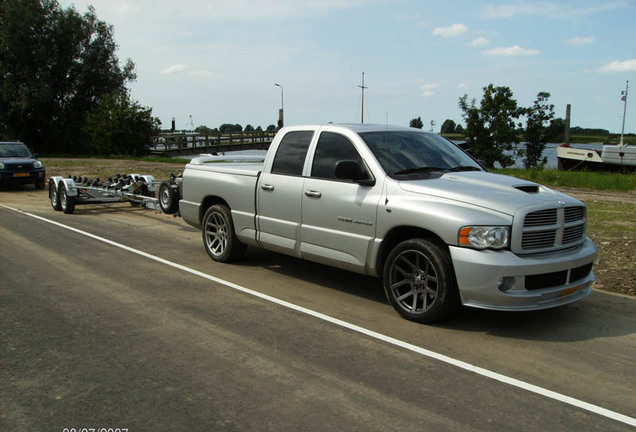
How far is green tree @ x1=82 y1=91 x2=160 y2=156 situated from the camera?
40.2 metres

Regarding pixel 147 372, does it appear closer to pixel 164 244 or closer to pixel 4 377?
pixel 4 377

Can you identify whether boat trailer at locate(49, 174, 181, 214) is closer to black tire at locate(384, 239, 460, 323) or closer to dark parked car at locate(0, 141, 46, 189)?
dark parked car at locate(0, 141, 46, 189)

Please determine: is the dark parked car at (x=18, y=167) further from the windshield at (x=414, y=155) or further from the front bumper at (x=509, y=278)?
the front bumper at (x=509, y=278)

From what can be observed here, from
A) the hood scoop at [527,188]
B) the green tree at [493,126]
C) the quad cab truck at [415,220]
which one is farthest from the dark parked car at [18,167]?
the green tree at [493,126]

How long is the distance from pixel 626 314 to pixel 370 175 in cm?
313

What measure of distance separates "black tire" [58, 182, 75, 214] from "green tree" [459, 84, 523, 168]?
40574 millimetres

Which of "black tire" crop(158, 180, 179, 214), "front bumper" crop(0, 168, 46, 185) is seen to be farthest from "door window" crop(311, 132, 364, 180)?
"front bumper" crop(0, 168, 46, 185)

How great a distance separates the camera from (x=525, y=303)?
5.14 metres

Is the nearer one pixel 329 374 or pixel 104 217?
pixel 329 374

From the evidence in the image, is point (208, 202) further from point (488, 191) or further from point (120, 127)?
point (120, 127)

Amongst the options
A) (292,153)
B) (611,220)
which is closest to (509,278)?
(292,153)

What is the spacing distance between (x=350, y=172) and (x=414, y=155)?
938mm

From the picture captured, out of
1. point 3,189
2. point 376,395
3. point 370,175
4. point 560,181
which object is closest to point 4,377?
point 376,395

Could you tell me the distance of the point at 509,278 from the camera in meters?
5.04
